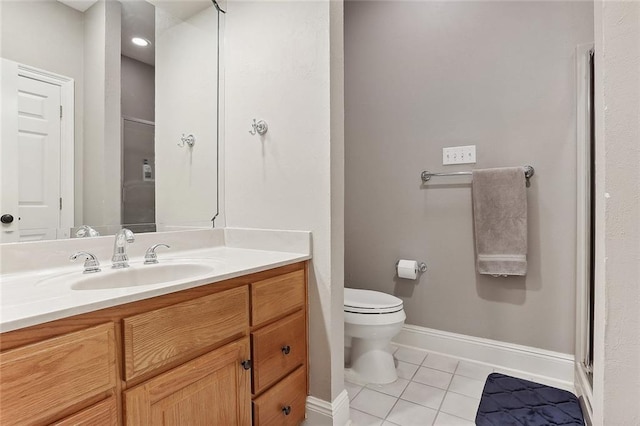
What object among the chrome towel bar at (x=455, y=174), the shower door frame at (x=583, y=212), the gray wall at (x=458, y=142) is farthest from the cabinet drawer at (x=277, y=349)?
the shower door frame at (x=583, y=212)

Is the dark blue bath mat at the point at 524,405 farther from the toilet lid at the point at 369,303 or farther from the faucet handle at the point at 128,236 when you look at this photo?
the faucet handle at the point at 128,236

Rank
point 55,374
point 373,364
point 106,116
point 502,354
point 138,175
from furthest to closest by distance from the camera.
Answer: point 502,354 < point 373,364 < point 138,175 < point 106,116 < point 55,374

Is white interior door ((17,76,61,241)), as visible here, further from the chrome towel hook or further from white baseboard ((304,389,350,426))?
white baseboard ((304,389,350,426))

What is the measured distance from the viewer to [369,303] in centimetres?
191

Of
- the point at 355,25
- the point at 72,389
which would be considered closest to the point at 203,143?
the point at 72,389

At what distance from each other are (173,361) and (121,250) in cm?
53

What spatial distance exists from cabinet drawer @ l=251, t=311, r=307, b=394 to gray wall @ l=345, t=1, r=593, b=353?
3.57ft

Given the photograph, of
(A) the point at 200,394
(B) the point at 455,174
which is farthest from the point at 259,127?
(B) the point at 455,174

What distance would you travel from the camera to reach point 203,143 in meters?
1.70

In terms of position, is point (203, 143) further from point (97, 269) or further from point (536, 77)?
point (536, 77)

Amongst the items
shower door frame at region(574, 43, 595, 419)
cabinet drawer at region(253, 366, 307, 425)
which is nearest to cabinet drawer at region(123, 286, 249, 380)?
cabinet drawer at region(253, 366, 307, 425)

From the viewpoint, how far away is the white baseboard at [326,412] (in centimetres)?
137

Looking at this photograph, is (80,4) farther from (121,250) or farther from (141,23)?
(121,250)

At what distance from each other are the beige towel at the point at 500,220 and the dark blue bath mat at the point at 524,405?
23.0 inches
